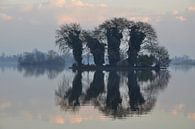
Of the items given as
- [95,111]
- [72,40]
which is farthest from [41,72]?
[95,111]

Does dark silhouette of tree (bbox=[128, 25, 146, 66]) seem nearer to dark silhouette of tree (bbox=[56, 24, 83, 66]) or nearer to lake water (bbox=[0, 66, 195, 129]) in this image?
dark silhouette of tree (bbox=[56, 24, 83, 66])

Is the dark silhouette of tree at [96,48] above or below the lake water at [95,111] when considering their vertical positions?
above

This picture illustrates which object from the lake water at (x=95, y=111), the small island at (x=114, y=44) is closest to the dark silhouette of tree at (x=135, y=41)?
the small island at (x=114, y=44)

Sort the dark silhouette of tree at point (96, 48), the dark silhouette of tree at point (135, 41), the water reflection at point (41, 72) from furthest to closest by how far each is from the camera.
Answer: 1. the dark silhouette of tree at point (96, 48)
2. the dark silhouette of tree at point (135, 41)
3. the water reflection at point (41, 72)

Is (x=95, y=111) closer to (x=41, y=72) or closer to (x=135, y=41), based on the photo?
(x=41, y=72)

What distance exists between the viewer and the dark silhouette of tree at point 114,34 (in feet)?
231

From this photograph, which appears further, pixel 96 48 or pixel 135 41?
pixel 96 48

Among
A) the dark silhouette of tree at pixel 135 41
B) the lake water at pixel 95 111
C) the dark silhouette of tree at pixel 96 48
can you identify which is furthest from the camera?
the dark silhouette of tree at pixel 96 48

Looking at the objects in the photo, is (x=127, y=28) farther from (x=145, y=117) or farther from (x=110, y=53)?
(x=145, y=117)

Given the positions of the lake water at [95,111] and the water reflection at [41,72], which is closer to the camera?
the lake water at [95,111]

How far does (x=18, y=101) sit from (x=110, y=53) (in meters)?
48.9

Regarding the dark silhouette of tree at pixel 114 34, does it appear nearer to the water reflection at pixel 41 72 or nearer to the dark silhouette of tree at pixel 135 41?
the dark silhouette of tree at pixel 135 41

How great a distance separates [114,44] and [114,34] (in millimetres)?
1571

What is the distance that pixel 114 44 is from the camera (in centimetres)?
7019
